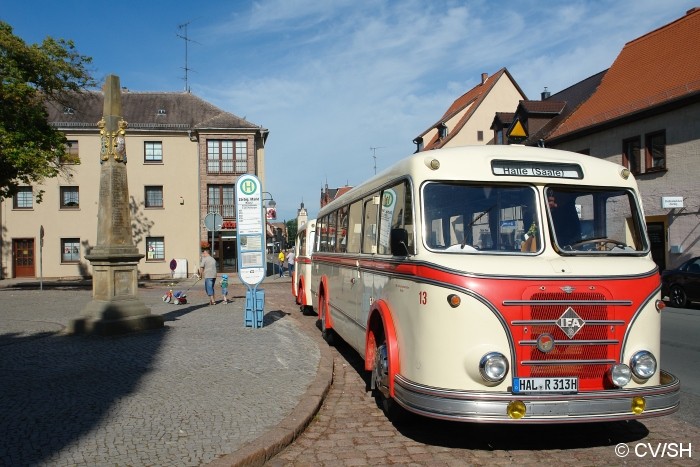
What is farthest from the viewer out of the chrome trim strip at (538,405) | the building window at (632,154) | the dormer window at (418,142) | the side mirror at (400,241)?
the dormer window at (418,142)

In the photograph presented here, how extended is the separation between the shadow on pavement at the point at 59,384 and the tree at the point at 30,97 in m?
13.7

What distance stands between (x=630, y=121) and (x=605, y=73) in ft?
25.0

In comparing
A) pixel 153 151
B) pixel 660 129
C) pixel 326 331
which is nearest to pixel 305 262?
pixel 326 331

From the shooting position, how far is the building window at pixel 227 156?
4138 cm

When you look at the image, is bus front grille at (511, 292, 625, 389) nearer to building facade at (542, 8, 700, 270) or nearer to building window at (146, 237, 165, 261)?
building facade at (542, 8, 700, 270)

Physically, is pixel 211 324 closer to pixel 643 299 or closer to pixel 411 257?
pixel 411 257

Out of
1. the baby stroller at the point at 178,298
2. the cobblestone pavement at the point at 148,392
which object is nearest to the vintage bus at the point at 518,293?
the cobblestone pavement at the point at 148,392

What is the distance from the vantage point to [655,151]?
77.7 ft

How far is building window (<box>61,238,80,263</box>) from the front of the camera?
40156 millimetres

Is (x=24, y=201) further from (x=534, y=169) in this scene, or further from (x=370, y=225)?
(x=534, y=169)

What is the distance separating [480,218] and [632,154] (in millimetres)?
22409

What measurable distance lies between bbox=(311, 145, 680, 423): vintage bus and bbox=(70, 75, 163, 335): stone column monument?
666cm

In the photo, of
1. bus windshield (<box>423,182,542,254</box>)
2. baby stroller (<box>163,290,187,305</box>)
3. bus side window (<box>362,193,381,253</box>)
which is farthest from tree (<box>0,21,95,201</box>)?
bus windshield (<box>423,182,542,254</box>)

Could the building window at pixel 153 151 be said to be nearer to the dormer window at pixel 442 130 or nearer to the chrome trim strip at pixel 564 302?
the dormer window at pixel 442 130
